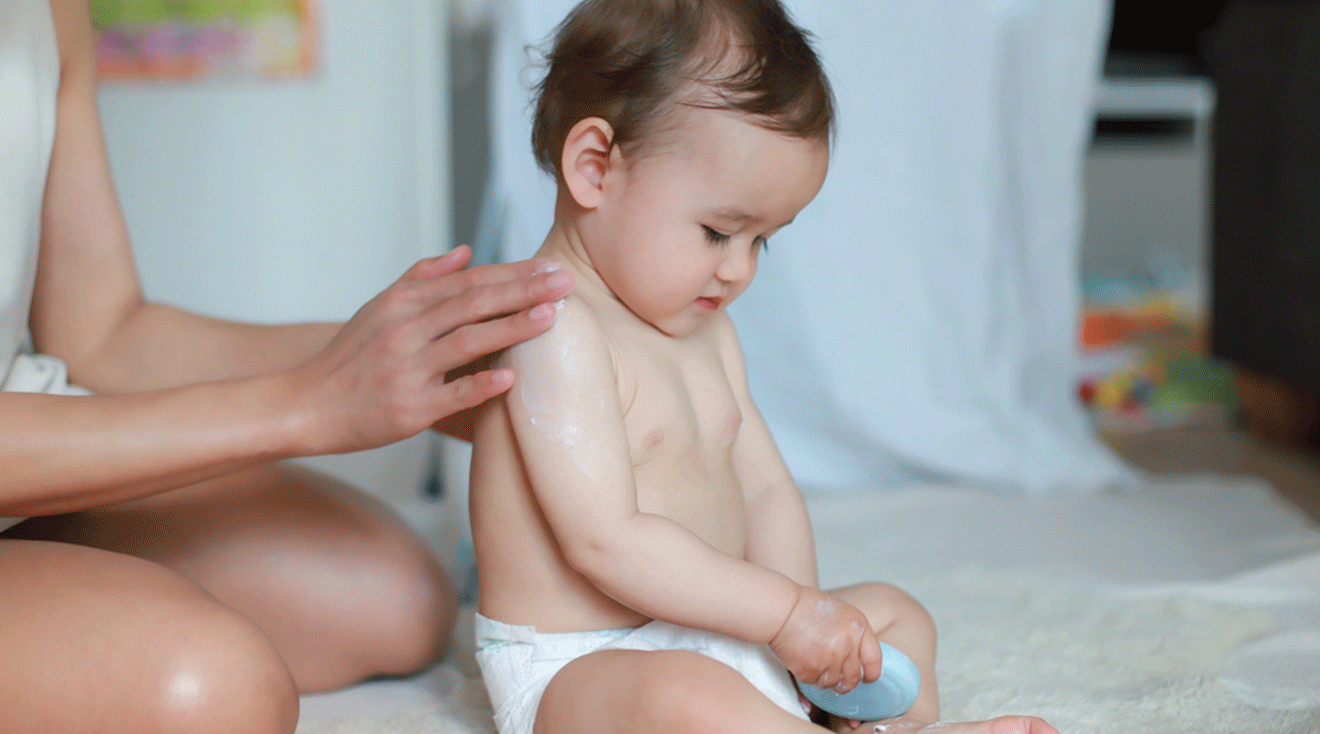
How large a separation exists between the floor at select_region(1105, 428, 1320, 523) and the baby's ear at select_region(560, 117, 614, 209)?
50.4 inches

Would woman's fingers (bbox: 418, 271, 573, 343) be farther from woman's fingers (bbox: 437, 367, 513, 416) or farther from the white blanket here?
the white blanket

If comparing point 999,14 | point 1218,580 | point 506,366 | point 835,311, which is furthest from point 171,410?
point 999,14

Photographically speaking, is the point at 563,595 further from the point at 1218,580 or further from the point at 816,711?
the point at 1218,580

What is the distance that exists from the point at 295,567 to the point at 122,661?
29 centimetres

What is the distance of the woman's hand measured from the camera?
66 cm

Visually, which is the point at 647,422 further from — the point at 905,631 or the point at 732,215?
the point at 905,631

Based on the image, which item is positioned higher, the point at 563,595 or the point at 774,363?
the point at 563,595

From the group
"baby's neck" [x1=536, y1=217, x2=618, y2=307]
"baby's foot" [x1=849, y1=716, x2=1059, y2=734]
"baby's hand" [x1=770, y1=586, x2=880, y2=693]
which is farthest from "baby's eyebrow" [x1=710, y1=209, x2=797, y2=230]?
"baby's foot" [x1=849, y1=716, x2=1059, y2=734]

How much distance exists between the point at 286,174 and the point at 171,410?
41.1 inches

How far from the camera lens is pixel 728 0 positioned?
0.72 m

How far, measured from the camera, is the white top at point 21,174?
803 mm

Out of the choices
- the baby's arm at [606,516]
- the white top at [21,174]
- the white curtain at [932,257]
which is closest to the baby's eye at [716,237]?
the baby's arm at [606,516]

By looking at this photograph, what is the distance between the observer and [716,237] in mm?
722

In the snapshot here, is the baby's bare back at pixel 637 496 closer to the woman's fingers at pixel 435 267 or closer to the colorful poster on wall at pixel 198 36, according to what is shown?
the woman's fingers at pixel 435 267
